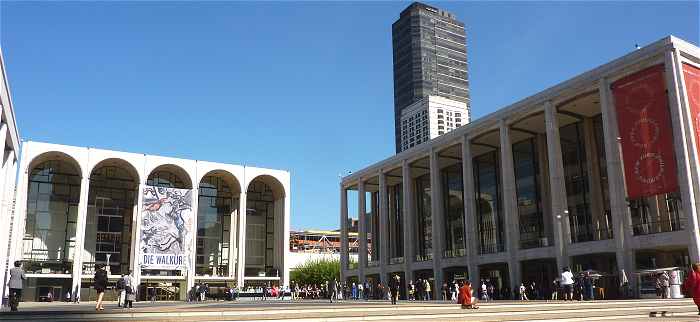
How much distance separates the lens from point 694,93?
Answer: 3234 centimetres

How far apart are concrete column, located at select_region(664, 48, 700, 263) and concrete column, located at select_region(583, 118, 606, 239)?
10723 mm

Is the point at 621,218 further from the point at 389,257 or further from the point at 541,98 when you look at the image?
the point at 389,257

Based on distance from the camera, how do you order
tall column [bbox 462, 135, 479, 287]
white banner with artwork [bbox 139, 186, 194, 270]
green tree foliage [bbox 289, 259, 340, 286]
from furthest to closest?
green tree foliage [bbox 289, 259, 340, 286] → white banner with artwork [bbox 139, 186, 194, 270] → tall column [bbox 462, 135, 479, 287]

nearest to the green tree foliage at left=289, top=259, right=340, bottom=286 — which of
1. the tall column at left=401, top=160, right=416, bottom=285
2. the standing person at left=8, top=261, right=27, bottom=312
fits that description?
the tall column at left=401, top=160, right=416, bottom=285

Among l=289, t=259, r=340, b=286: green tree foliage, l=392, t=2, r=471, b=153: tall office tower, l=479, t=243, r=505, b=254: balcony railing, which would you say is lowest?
l=289, t=259, r=340, b=286: green tree foliage

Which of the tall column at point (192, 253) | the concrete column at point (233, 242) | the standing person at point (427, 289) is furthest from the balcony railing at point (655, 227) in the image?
the concrete column at point (233, 242)

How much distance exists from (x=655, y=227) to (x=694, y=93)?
817 cm

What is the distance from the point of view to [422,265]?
53094mm

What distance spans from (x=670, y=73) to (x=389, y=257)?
3872cm

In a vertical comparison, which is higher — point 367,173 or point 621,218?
point 367,173

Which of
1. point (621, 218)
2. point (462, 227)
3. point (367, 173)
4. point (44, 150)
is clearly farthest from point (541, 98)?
point (44, 150)

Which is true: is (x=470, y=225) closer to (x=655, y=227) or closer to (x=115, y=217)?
(x=655, y=227)

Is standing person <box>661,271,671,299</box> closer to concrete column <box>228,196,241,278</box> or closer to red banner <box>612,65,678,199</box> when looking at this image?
red banner <box>612,65,678,199</box>

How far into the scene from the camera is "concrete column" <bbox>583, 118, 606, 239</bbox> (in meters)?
42.0
